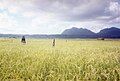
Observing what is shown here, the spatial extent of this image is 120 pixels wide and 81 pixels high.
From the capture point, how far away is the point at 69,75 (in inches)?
397

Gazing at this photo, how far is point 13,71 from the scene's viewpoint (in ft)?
35.5

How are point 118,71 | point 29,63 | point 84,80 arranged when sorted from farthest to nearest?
point 29,63 < point 118,71 < point 84,80

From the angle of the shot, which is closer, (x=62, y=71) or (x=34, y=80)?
(x=34, y=80)

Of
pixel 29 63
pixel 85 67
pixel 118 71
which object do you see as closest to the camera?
pixel 118 71

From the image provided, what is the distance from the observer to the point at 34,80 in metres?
9.67

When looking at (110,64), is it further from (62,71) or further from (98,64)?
(62,71)

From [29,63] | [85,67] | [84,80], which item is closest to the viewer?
[84,80]

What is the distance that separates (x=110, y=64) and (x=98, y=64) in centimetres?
74

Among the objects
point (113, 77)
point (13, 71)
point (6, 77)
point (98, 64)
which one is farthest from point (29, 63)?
point (113, 77)

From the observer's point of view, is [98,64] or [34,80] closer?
[34,80]

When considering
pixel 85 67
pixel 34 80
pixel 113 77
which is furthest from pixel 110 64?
pixel 34 80

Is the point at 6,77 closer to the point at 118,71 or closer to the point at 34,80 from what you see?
the point at 34,80

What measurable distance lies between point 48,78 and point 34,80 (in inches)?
23.3

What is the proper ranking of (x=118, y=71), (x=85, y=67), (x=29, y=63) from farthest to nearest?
1. (x=29, y=63)
2. (x=85, y=67)
3. (x=118, y=71)
